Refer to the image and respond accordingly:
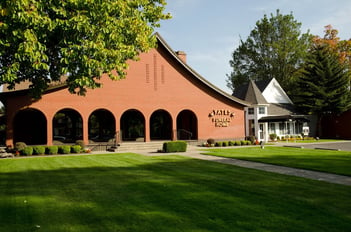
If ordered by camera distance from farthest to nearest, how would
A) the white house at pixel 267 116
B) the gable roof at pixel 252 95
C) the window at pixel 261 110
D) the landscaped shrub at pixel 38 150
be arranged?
the window at pixel 261 110 → the gable roof at pixel 252 95 → the white house at pixel 267 116 → the landscaped shrub at pixel 38 150

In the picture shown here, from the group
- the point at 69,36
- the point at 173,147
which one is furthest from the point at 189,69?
the point at 69,36

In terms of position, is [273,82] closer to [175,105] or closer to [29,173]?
[175,105]

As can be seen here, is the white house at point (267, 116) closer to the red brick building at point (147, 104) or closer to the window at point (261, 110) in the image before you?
the window at point (261, 110)

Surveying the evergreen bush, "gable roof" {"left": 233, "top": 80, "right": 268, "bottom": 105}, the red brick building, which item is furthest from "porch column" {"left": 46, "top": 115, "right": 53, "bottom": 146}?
"gable roof" {"left": 233, "top": 80, "right": 268, "bottom": 105}

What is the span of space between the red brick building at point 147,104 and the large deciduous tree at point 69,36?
33.2 ft

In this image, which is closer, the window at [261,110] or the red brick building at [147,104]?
the red brick building at [147,104]

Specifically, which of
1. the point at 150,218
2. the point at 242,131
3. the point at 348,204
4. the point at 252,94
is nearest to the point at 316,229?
the point at 348,204

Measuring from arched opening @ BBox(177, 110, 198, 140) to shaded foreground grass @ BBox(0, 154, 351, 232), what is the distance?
20610mm

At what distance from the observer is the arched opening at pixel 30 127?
30406 mm

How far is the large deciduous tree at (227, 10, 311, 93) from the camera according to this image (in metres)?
55.6

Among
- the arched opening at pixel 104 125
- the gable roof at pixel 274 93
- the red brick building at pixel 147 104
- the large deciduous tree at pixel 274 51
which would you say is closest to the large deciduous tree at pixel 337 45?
the large deciduous tree at pixel 274 51

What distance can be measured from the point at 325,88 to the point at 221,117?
65.8 ft

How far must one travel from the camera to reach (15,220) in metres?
6.57

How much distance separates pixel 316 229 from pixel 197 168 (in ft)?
27.7
